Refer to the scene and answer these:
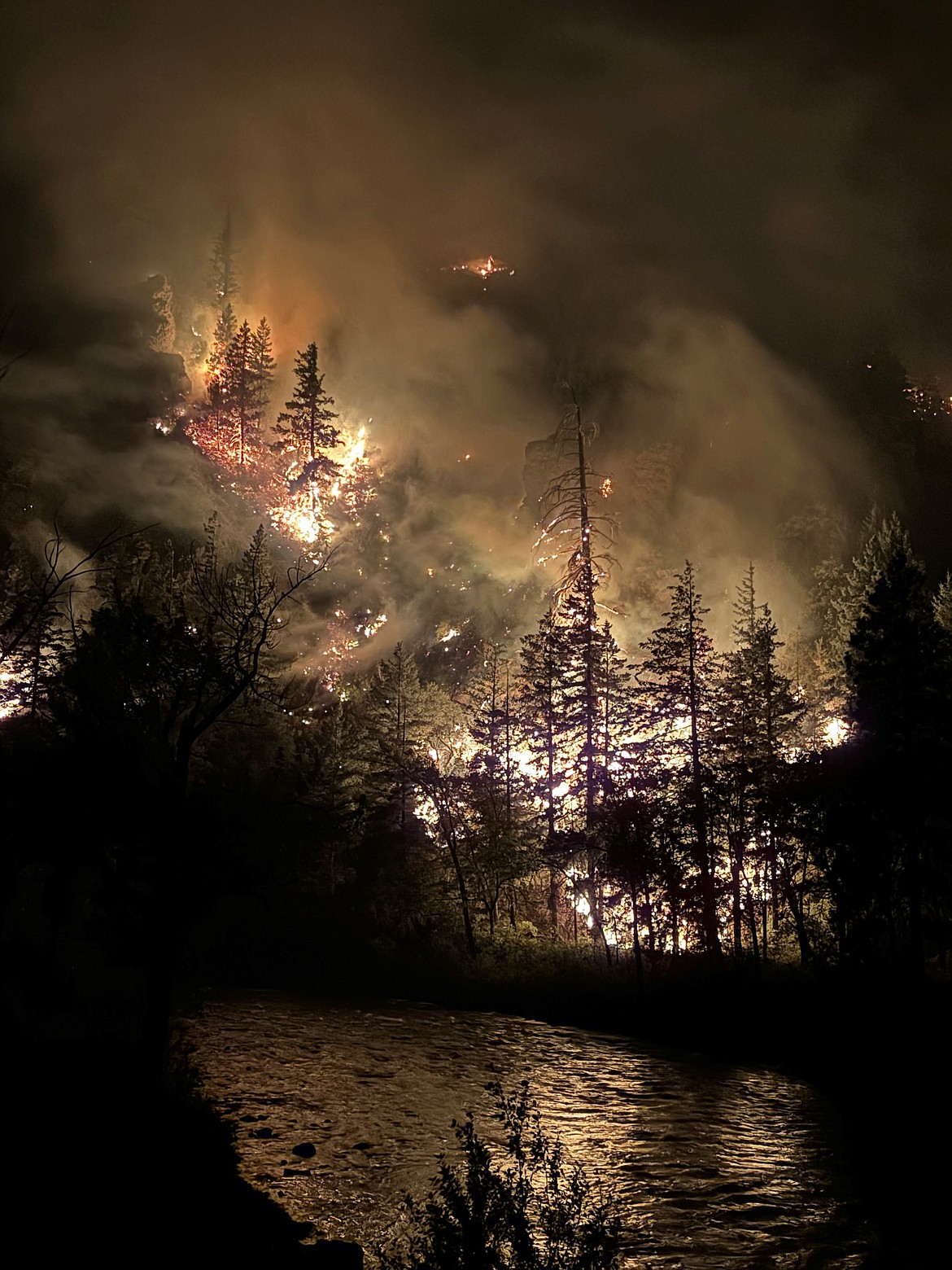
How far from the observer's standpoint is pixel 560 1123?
20.6 metres

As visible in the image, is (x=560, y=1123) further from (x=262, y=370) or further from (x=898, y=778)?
(x=262, y=370)

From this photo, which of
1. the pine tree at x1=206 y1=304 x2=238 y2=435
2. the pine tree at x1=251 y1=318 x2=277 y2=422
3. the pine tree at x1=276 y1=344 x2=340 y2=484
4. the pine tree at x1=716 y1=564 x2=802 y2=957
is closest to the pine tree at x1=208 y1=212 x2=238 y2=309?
the pine tree at x1=206 y1=304 x2=238 y2=435

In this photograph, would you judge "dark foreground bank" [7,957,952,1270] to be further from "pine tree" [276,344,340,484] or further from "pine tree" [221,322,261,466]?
"pine tree" [221,322,261,466]

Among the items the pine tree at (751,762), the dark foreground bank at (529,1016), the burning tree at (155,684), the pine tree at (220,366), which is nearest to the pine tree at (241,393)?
the pine tree at (220,366)

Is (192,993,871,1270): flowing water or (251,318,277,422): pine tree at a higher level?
(251,318,277,422): pine tree

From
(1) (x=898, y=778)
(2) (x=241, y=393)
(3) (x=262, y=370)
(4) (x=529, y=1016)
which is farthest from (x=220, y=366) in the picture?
(1) (x=898, y=778)

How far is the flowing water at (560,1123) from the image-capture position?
14.5 m

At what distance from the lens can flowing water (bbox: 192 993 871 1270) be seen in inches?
570

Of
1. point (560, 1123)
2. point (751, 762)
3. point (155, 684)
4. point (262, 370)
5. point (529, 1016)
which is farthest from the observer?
point (262, 370)

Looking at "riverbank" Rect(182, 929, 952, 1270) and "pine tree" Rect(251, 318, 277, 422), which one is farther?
"pine tree" Rect(251, 318, 277, 422)

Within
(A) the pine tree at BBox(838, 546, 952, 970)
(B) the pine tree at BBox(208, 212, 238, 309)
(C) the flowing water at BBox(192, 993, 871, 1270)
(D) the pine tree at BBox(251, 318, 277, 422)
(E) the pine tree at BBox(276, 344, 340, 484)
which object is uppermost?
(B) the pine tree at BBox(208, 212, 238, 309)

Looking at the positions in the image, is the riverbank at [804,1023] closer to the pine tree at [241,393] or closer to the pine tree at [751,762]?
the pine tree at [751,762]

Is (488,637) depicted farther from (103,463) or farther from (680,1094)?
(680,1094)

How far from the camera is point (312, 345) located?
87.6m
